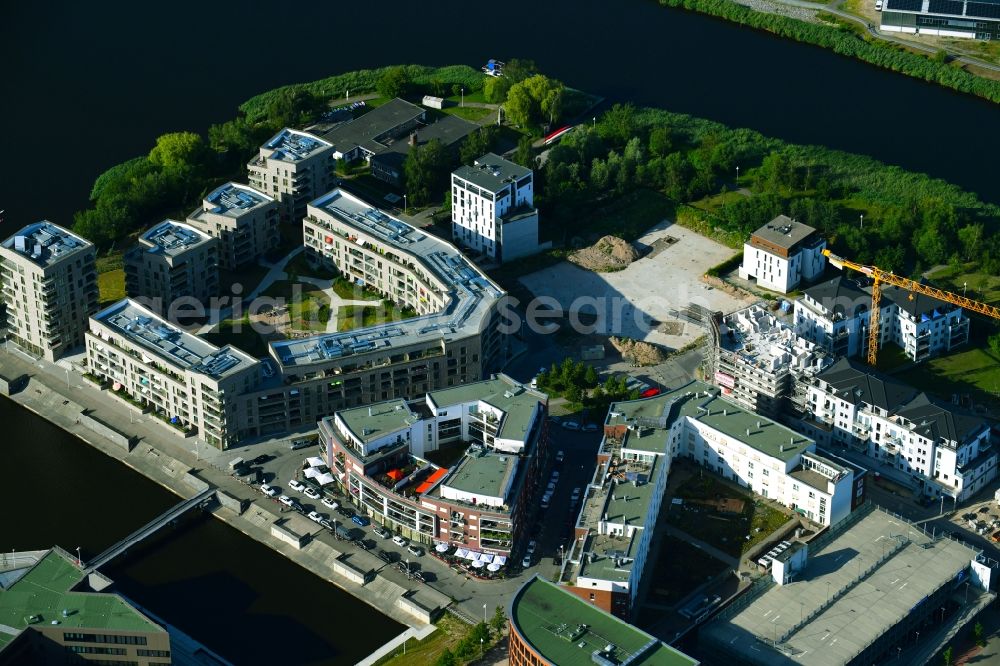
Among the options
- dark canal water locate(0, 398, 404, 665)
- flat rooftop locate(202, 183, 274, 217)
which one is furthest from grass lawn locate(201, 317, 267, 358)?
dark canal water locate(0, 398, 404, 665)

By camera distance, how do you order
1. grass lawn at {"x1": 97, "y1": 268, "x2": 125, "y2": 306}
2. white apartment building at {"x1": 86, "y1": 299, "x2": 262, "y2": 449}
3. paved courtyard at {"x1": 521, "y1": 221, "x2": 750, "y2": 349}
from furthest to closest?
grass lawn at {"x1": 97, "y1": 268, "x2": 125, "y2": 306} < paved courtyard at {"x1": 521, "y1": 221, "x2": 750, "y2": 349} < white apartment building at {"x1": 86, "y1": 299, "x2": 262, "y2": 449}

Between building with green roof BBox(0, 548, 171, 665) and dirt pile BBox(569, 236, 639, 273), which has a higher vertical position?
dirt pile BBox(569, 236, 639, 273)

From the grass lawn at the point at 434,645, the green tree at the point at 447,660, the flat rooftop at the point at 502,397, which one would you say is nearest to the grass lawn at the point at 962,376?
the flat rooftop at the point at 502,397

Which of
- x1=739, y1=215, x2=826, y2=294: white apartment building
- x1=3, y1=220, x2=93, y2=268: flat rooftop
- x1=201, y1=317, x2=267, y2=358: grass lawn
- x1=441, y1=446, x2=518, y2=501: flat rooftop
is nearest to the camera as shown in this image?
x1=441, y1=446, x2=518, y2=501: flat rooftop

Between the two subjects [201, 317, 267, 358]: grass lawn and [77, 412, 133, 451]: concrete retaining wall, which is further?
[201, 317, 267, 358]: grass lawn

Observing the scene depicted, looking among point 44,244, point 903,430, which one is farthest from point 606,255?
point 44,244

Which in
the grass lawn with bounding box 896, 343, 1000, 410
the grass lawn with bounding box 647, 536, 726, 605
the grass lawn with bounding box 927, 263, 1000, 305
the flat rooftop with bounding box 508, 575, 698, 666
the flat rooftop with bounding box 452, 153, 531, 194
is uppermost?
the flat rooftop with bounding box 452, 153, 531, 194

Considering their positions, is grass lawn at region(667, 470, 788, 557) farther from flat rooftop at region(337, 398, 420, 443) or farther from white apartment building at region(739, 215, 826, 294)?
white apartment building at region(739, 215, 826, 294)
